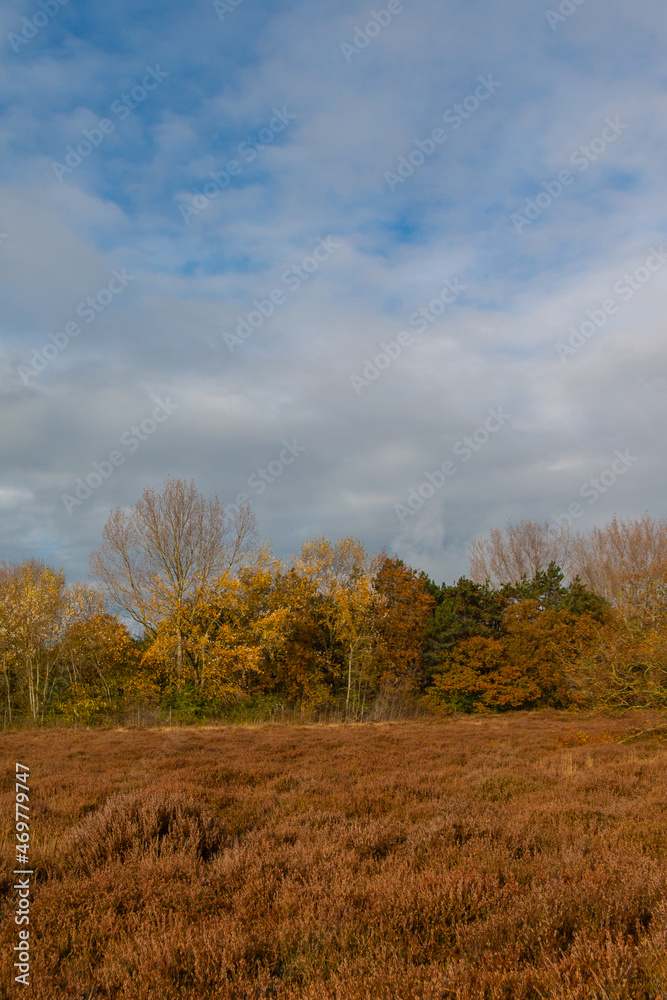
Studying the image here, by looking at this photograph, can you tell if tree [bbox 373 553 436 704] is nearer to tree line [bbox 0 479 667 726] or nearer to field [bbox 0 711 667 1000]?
tree line [bbox 0 479 667 726]

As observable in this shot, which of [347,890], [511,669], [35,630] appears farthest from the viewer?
[511,669]

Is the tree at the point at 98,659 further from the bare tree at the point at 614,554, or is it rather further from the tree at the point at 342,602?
the bare tree at the point at 614,554

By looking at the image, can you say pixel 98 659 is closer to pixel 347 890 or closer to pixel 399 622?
pixel 399 622

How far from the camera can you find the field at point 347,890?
284 cm

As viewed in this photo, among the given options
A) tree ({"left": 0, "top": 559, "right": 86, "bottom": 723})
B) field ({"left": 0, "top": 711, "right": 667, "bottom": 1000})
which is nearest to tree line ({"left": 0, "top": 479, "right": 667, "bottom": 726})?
tree ({"left": 0, "top": 559, "right": 86, "bottom": 723})

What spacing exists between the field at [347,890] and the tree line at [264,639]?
17888mm

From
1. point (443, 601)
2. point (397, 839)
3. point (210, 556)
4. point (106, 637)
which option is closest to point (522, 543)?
point (443, 601)

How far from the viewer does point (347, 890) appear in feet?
12.7

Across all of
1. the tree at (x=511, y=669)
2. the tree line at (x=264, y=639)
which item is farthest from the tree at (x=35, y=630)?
the tree at (x=511, y=669)

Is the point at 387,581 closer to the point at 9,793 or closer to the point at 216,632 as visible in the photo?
the point at 216,632

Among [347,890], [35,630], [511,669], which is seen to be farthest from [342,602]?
[347,890]

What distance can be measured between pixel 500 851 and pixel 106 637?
24.5 m

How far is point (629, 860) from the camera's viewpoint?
14.6 feet

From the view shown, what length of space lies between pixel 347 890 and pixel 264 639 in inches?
891
